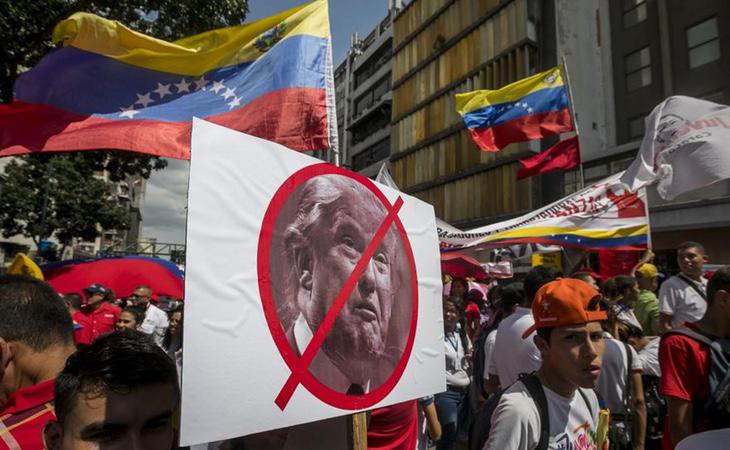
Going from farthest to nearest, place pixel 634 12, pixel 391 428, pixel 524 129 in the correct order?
pixel 634 12 < pixel 524 129 < pixel 391 428

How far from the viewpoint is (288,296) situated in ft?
5.73

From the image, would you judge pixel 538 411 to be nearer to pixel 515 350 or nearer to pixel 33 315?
pixel 515 350

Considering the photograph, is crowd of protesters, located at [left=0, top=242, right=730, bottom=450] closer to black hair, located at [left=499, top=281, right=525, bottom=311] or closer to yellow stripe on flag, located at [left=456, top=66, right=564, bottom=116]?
black hair, located at [left=499, top=281, right=525, bottom=311]

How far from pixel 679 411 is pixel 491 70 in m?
24.5

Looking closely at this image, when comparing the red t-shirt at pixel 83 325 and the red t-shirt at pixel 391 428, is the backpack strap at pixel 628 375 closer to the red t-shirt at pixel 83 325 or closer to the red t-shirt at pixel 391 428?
the red t-shirt at pixel 391 428

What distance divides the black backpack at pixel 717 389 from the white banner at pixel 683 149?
2.19 m

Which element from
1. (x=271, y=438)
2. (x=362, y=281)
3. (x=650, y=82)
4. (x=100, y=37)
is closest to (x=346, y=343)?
(x=362, y=281)

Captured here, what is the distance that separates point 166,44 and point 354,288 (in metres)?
3.04

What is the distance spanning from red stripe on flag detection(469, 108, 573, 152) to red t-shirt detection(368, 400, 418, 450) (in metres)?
6.80

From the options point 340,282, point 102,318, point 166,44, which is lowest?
point 102,318

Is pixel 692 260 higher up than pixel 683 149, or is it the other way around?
pixel 683 149

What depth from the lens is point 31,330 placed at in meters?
1.73

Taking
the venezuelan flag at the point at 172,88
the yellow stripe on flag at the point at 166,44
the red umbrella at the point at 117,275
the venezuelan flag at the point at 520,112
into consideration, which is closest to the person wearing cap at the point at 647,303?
the venezuelan flag at the point at 520,112

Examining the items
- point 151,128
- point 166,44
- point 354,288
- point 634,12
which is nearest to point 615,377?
point 354,288
